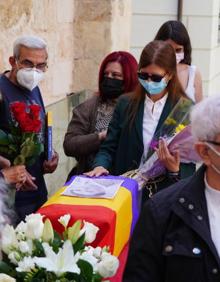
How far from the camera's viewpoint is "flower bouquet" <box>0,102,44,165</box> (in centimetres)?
350

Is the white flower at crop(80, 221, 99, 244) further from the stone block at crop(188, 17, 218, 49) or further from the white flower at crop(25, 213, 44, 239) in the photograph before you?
the stone block at crop(188, 17, 218, 49)

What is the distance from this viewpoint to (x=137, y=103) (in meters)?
3.91

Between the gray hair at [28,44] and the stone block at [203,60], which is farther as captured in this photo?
the stone block at [203,60]

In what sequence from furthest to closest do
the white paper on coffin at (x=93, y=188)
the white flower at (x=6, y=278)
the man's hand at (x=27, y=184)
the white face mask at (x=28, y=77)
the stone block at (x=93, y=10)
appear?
the stone block at (x=93, y=10) < the white face mask at (x=28, y=77) < the man's hand at (x=27, y=184) < the white paper on coffin at (x=93, y=188) < the white flower at (x=6, y=278)

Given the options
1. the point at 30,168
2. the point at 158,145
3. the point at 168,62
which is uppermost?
the point at 168,62

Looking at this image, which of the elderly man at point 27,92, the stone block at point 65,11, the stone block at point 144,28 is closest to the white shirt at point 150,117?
the elderly man at point 27,92

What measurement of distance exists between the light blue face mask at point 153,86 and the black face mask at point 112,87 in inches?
18.8

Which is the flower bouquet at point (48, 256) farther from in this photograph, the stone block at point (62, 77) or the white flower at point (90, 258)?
the stone block at point (62, 77)

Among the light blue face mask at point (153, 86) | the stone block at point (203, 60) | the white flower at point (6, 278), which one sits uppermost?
the light blue face mask at point (153, 86)

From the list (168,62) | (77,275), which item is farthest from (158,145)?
(77,275)

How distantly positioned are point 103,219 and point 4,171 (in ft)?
2.27

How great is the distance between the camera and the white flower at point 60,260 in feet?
6.96

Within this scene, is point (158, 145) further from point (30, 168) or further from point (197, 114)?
point (197, 114)

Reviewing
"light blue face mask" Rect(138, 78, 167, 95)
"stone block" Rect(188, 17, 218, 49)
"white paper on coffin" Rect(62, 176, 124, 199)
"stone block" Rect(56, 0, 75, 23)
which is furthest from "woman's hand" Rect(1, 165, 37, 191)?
"stone block" Rect(188, 17, 218, 49)
